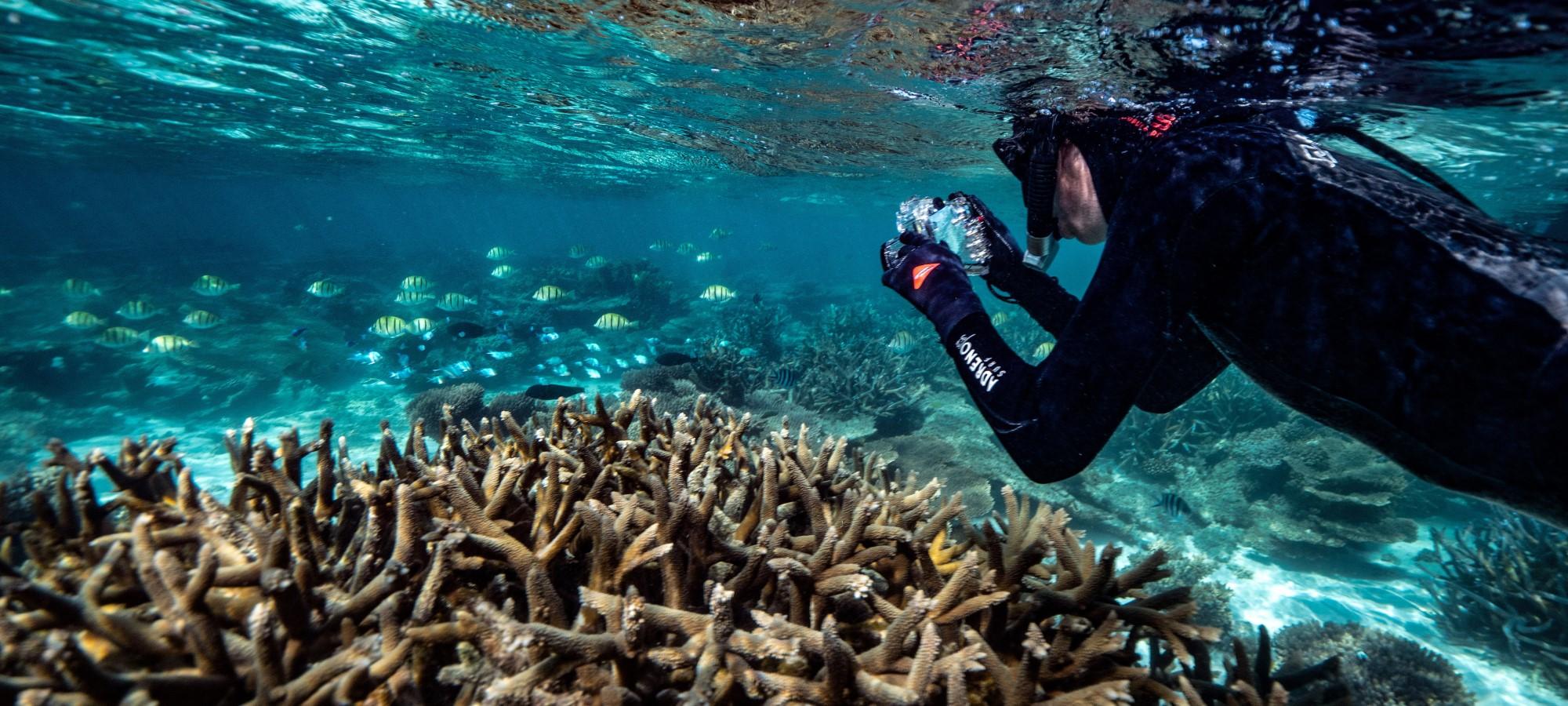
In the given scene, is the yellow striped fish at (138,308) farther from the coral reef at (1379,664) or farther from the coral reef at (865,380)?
the coral reef at (1379,664)

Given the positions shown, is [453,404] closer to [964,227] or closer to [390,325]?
[390,325]

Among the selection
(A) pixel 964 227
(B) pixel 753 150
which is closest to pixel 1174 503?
(A) pixel 964 227

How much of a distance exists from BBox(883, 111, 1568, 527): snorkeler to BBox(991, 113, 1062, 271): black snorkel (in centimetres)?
Answer: 105

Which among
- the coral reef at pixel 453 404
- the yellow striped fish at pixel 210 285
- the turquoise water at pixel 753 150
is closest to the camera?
the turquoise water at pixel 753 150

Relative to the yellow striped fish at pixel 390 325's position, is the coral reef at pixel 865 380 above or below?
below

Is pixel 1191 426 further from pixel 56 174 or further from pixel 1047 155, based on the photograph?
pixel 56 174

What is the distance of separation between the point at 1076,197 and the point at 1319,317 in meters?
2.21

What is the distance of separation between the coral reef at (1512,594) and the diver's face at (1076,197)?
671 cm

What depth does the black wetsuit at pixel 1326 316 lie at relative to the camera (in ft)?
5.63

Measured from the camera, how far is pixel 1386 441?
2094 mm

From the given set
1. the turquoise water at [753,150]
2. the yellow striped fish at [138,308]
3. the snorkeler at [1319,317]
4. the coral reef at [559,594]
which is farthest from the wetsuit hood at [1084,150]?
the yellow striped fish at [138,308]

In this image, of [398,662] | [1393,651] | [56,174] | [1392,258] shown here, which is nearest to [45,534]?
[398,662]

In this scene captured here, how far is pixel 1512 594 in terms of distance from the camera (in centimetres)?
688

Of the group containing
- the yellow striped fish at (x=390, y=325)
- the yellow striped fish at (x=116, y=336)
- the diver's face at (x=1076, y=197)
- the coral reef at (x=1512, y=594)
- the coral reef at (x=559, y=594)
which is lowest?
the coral reef at (x=1512, y=594)
